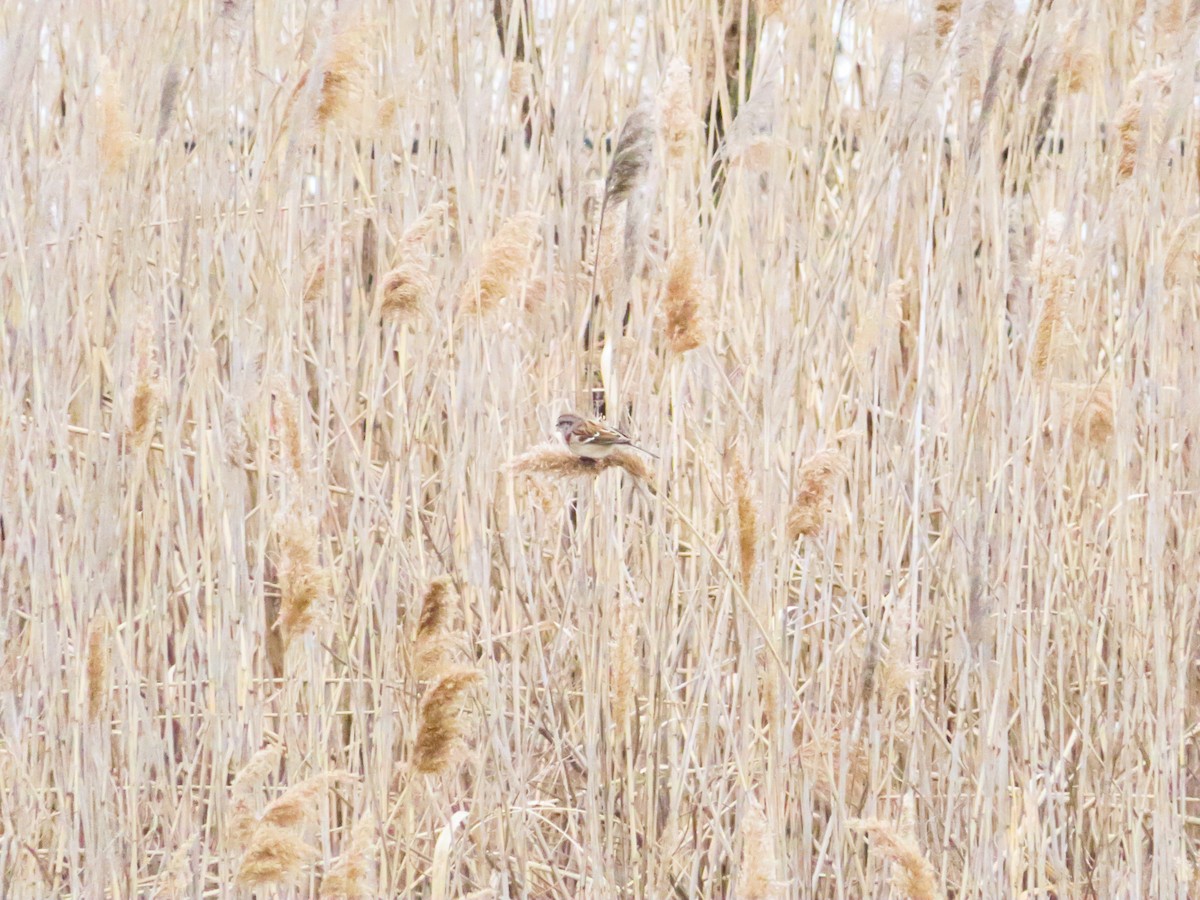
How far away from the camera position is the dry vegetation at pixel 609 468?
147 cm

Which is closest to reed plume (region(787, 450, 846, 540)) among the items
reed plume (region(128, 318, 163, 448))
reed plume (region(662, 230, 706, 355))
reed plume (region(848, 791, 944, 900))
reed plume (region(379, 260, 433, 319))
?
reed plume (region(662, 230, 706, 355))

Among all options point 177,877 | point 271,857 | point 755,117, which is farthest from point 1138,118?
point 177,877

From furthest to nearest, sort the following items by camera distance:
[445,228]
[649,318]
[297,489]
Answer: [445,228] → [649,318] → [297,489]

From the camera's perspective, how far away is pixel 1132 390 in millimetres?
1642

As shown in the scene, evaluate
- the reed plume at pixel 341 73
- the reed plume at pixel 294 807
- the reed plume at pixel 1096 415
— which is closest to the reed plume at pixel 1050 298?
the reed plume at pixel 1096 415

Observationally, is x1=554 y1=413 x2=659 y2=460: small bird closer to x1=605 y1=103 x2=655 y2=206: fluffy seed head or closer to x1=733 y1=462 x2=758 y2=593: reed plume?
x1=733 y1=462 x2=758 y2=593: reed plume

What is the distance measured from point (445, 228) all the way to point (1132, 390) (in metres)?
0.92

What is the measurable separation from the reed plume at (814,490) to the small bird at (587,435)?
194 millimetres

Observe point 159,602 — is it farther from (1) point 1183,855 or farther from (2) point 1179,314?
(2) point 1179,314

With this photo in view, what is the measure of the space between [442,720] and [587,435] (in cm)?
33

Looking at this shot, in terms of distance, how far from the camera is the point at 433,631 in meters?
1.39

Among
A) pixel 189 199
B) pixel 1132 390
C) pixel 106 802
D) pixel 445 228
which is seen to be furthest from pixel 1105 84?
pixel 106 802

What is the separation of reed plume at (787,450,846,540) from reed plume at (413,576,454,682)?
38 cm

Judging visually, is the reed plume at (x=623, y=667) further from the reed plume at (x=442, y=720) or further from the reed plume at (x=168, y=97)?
the reed plume at (x=168, y=97)
